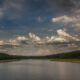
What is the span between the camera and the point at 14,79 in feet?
122

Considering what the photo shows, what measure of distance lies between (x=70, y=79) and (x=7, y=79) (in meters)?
15.8

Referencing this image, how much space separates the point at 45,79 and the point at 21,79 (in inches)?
238

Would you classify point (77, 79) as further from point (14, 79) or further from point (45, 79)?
point (14, 79)

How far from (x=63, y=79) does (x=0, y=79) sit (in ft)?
52.2

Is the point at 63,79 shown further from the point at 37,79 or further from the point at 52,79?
the point at 37,79

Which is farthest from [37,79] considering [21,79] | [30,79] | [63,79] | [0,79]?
[0,79]

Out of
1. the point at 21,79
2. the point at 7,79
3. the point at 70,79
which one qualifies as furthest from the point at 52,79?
the point at 7,79

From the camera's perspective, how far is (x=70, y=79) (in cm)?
3656

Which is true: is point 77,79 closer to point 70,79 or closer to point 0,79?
point 70,79

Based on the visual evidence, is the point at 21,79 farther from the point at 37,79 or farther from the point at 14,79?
the point at 37,79

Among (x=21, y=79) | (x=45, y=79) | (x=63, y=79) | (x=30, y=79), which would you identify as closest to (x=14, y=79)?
(x=21, y=79)

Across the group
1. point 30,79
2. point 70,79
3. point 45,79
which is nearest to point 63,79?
point 70,79

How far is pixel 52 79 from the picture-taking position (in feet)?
120

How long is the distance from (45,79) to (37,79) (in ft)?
6.57
